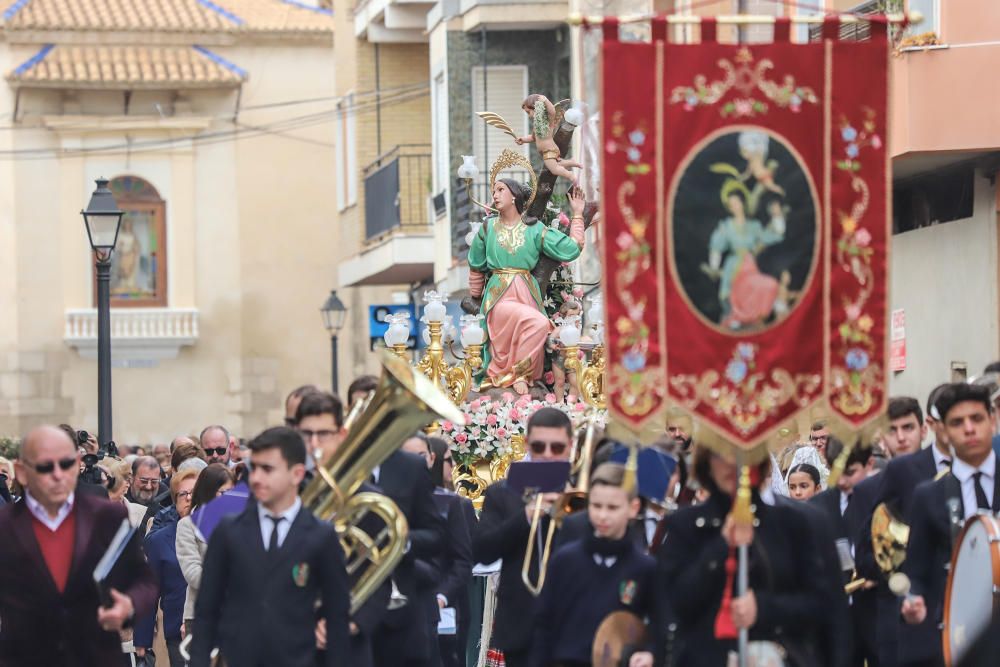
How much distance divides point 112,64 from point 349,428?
33.7m

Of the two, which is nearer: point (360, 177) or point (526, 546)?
point (526, 546)

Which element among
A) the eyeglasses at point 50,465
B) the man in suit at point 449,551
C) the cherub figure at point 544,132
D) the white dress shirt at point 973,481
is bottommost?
the man in suit at point 449,551

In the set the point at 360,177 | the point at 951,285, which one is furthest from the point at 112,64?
the point at 951,285

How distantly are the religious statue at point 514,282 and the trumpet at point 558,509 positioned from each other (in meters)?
5.80

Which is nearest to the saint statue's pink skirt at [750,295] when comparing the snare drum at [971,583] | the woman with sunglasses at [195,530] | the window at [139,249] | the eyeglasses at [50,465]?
the snare drum at [971,583]

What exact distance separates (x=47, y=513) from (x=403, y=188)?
2343 centimetres

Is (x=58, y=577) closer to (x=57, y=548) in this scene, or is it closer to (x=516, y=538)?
(x=57, y=548)

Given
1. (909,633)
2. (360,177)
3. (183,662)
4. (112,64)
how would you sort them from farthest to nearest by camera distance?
(112,64) < (360,177) < (183,662) < (909,633)

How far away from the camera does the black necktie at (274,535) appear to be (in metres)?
8.90

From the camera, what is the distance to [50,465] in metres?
9.17

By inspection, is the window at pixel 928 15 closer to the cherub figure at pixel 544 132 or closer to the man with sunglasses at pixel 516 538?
the cherub figure at pixel 544 132

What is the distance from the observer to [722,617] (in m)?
8.35

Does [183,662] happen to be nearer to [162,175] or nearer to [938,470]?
[938,470]

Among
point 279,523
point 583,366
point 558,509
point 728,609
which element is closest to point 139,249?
point 583,366
